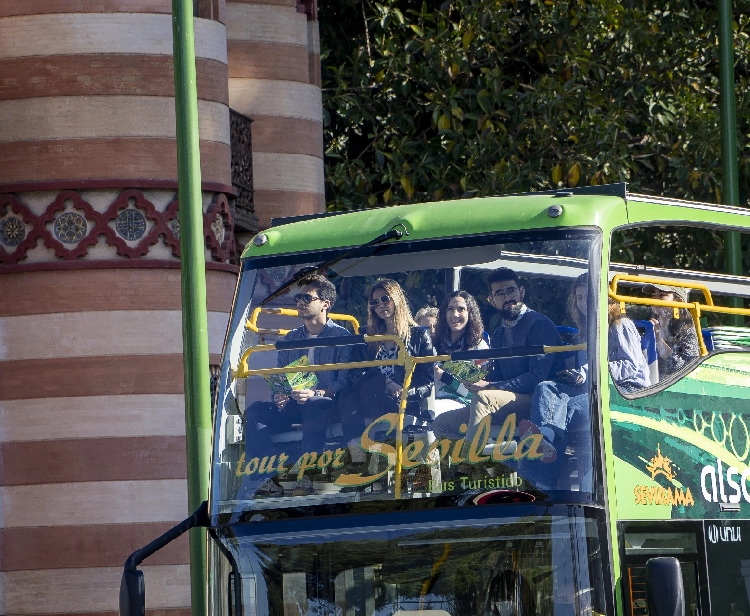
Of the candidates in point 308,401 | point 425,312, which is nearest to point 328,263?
point 425,312

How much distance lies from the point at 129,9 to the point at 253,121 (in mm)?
2978

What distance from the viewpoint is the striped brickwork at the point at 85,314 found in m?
14.4

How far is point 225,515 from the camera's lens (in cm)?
873

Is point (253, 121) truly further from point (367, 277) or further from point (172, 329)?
point (367, 277)

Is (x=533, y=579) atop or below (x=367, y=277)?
below

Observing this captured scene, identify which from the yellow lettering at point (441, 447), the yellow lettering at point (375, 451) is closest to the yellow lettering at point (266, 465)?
the yellow lettering at point (375, 451)

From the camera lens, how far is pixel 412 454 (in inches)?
330

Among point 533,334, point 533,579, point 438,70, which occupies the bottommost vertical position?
point 533,579

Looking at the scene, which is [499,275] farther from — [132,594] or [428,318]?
[132,594]

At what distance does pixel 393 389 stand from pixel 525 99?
459 inches

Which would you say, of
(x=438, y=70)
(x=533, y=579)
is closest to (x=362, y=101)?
(x=438, y=70)

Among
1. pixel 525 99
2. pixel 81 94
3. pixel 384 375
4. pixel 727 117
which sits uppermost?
pixel 525 99

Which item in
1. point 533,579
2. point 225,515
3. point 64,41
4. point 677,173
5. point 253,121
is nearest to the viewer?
point 533,579

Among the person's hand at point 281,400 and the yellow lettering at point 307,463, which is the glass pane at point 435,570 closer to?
the yellow lettering at point 307,463
